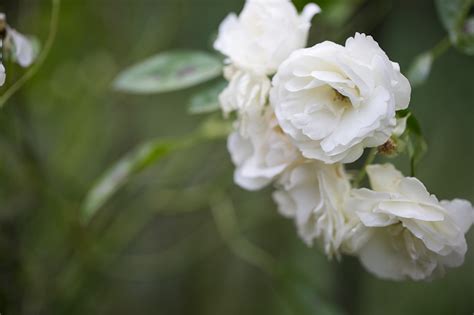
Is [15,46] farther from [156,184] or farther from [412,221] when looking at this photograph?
[156,184]

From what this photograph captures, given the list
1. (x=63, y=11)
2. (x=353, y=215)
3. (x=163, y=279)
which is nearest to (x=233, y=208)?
(x=163, y=279)

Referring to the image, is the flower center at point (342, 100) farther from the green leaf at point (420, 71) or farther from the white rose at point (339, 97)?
the green leaf at point (420, 71)

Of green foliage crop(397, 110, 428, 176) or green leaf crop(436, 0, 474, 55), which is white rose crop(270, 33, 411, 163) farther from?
green leaf crop(436, 0, 474, 55)

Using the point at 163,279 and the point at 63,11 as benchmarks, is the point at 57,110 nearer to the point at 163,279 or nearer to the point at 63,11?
the point at 63,11

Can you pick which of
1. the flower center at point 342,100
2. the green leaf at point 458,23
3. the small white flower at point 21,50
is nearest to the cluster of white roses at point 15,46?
the small white flower at point 21,50

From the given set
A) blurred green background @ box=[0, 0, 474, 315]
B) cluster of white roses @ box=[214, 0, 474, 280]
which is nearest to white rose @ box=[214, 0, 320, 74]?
cluster of white roses @ box=[214, 0, 474, 280]
